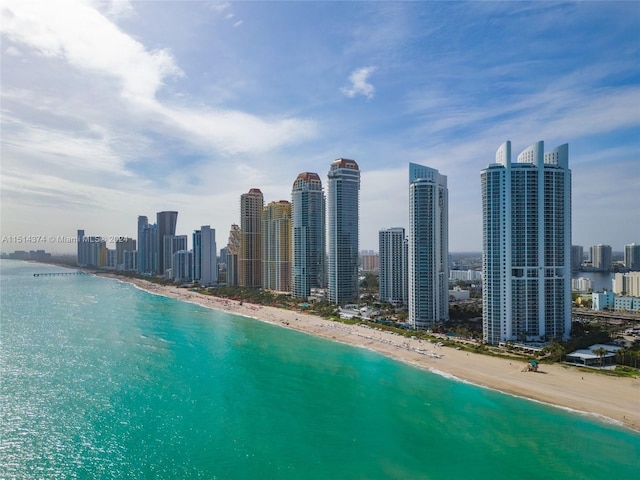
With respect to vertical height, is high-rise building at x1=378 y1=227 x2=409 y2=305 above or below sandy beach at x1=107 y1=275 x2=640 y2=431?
above

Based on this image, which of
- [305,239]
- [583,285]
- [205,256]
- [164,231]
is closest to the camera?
[305,239]

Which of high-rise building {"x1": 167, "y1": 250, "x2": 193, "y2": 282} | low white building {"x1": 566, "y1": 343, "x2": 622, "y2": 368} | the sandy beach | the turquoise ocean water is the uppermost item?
high-rise building {"x1": 167, "y1": 250, "x2": 193, "y2": 282}

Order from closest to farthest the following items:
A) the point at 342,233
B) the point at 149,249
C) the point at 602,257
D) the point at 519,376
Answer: the point at 519,376 < the point at 342,233 < the point at 602,257 < the point at 149,249

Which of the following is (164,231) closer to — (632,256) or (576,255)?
(576,255)

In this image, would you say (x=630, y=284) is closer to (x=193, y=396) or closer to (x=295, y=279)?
(x=295, y=279)

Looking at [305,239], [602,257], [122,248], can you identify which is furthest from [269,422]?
[122,248]

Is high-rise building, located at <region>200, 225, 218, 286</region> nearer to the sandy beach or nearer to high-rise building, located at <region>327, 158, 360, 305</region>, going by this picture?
high-rise building, located at <region>327, 158, 360, 305</region>

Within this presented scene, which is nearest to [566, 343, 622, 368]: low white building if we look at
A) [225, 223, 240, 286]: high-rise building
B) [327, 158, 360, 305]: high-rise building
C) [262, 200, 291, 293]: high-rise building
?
[327, 158, 360, 305]: high-rise building
